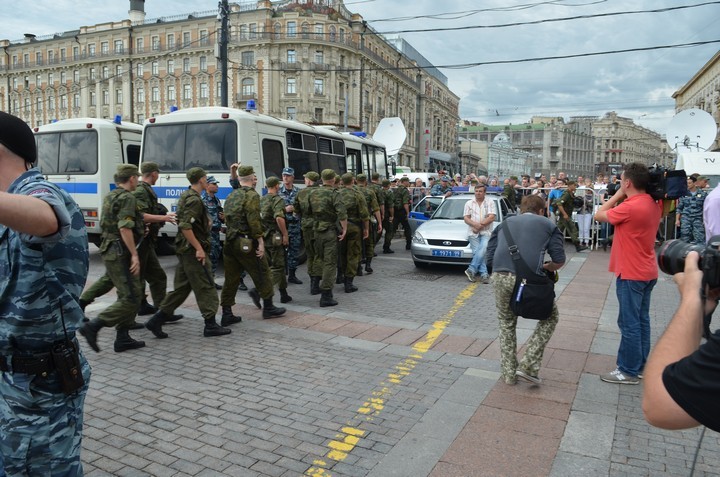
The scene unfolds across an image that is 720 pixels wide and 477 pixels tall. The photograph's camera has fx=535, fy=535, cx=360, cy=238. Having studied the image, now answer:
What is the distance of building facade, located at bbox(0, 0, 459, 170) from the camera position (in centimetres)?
6216

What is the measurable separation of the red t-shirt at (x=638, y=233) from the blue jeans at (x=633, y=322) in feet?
0.33

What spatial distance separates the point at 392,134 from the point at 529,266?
17.3 m

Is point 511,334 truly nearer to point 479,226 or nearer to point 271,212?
point 271,212

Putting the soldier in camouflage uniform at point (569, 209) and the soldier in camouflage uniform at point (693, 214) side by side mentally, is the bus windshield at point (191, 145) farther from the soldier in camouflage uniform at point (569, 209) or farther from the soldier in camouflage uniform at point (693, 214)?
the soldier in camouflage uniform at point (693, 214)

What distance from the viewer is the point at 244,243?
650 cm

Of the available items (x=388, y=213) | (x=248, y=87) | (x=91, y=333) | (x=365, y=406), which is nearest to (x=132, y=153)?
(x=388, y=213)

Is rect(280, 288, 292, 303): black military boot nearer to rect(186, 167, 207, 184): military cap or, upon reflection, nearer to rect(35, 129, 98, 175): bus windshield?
rect(186, 167, 207, 184): military cap

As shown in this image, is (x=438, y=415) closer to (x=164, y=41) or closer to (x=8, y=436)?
(x=8, y=436)

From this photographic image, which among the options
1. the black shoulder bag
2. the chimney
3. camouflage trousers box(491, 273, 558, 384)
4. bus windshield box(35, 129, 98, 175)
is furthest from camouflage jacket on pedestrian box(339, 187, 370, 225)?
the chimney

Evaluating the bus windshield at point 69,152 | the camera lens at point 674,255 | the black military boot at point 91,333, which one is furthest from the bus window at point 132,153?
the camera lens at point 674,255

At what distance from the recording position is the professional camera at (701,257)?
1.63 m

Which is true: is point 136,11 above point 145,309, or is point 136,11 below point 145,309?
above

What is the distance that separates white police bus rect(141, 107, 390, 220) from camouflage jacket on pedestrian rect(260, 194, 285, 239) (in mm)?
Answer: 2565

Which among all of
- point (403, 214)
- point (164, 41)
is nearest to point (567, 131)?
point (164, 41)
